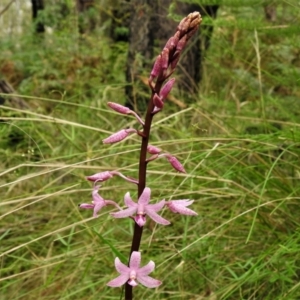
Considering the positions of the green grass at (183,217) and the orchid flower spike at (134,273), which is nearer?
the orchid flower spike at (134,273)

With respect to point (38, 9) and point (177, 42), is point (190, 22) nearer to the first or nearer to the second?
point (177, 42)

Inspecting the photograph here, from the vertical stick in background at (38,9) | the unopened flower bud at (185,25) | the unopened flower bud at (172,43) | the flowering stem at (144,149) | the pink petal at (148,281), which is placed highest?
the unopened flower bud at (185,25)

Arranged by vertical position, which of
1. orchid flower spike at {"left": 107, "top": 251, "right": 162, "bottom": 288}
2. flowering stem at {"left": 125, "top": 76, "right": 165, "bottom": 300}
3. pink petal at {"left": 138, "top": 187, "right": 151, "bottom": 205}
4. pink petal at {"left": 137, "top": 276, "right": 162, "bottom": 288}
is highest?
flowering stem at {"left": 125, "top": 76, "right": 165, "bottom": 300}

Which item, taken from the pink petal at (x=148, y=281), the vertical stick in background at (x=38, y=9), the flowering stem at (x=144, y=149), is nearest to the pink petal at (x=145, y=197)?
the flowering stem at (x=144, y=149)

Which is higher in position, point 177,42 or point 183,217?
point 177,42

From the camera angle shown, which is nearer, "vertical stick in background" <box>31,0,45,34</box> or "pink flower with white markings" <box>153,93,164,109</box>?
"pink flower with white markings" <box>153,93,164,109</box>

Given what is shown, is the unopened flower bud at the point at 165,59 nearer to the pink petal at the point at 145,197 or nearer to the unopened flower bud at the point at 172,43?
the unopened flower bud at the point at 172,43

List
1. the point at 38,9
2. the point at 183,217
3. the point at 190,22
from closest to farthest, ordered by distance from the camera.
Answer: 1. the point at 190,22
2. the point at 183,217
3. the point at 38,9

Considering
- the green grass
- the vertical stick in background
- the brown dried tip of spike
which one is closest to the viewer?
the brown dried tip of spike

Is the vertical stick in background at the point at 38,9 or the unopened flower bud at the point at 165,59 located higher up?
the unopened flower bud at the point at 165,59

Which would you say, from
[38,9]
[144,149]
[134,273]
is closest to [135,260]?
[134,273]

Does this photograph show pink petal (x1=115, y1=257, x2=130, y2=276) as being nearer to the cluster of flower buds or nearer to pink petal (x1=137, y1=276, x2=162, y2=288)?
pink petal (x1=137, y1=276, x2=162, y2=288)

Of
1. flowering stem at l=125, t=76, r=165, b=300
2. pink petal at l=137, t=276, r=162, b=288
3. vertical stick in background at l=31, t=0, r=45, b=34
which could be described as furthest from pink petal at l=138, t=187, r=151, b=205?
vertical stick in background at l=31, t=0, r=45, b=34

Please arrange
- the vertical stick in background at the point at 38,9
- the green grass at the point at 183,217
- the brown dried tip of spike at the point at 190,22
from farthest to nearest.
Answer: the vertical stick in background at the point at 38,9 < the green grass at the point at 183,217 < the brown dried tip of spike at the point at 190,22
